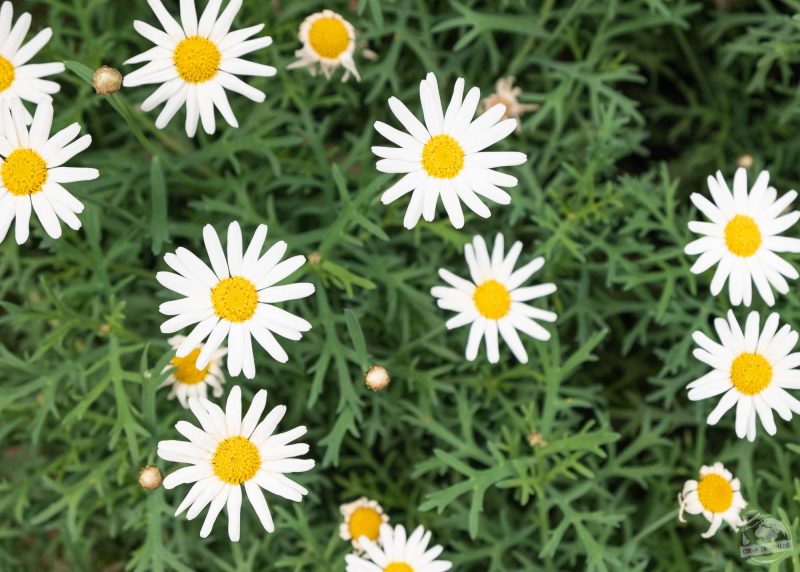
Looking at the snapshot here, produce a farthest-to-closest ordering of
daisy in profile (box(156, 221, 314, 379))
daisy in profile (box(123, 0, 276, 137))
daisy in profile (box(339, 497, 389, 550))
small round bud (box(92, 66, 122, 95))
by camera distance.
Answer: daisy in profile (box(339, 497, 389, 550)) → daisy in profile (box(123, 0, 276, 137)) → daisy in profile (box(156, 221, 314, 379)) → small round bud (box(92, 66, 122, 95))

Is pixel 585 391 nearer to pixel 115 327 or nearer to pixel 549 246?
pixel 549 246

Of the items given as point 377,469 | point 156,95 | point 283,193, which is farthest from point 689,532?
point 156,95

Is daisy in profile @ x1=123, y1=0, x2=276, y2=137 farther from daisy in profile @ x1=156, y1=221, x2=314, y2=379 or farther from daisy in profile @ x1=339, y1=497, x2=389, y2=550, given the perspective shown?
daisy in profile @ x1=339, y1=497, x2=389, y2=550

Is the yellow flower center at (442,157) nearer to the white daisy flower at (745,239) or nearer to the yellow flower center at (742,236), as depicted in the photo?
the white daisy flower at (745,239)

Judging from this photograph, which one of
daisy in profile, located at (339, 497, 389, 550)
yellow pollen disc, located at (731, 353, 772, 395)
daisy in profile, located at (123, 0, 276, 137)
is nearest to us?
daisy in profile, located at (123, 0, 276, 137)

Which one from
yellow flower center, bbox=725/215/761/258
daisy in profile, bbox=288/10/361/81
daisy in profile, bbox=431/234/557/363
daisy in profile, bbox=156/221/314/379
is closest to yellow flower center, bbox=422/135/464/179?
daisy in profile, bbox=431/234/557/363

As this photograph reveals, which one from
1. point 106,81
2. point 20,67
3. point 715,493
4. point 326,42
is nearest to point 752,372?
point 715,493
